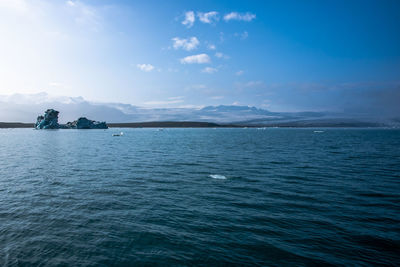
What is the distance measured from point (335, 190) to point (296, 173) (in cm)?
605

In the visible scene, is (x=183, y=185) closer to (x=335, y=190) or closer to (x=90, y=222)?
(x=90, y=222)

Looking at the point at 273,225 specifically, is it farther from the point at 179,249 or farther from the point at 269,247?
the point at 179,249

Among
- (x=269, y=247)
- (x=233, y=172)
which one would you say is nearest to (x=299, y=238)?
(x=269, y=247)

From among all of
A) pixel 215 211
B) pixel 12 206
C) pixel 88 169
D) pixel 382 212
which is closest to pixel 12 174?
pixel 88 169

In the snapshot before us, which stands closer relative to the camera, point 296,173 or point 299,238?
point 299,238

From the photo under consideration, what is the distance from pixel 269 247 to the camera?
873cm

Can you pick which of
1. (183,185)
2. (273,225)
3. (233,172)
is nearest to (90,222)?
(183,185)

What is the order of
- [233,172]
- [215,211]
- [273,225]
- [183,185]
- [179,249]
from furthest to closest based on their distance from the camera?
[233,172] → [183,185] → [215,211] → [273,225] → [179,249]

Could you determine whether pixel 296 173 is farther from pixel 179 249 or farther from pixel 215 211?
pixel 179 249

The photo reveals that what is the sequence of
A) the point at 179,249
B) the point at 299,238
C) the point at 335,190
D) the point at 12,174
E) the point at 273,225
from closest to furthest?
1. the point at 179,249
2. the point at 299,238
3. the point at 273,225
4. the point at 335,190
5. the point at 12,174

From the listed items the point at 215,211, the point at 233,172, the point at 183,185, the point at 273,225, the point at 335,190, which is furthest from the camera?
the point at 233,172

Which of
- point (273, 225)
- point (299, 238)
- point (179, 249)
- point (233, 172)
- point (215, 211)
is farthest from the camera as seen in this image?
point (233, 172)

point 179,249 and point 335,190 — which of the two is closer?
point 179,249

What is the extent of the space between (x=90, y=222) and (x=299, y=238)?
410 inches
